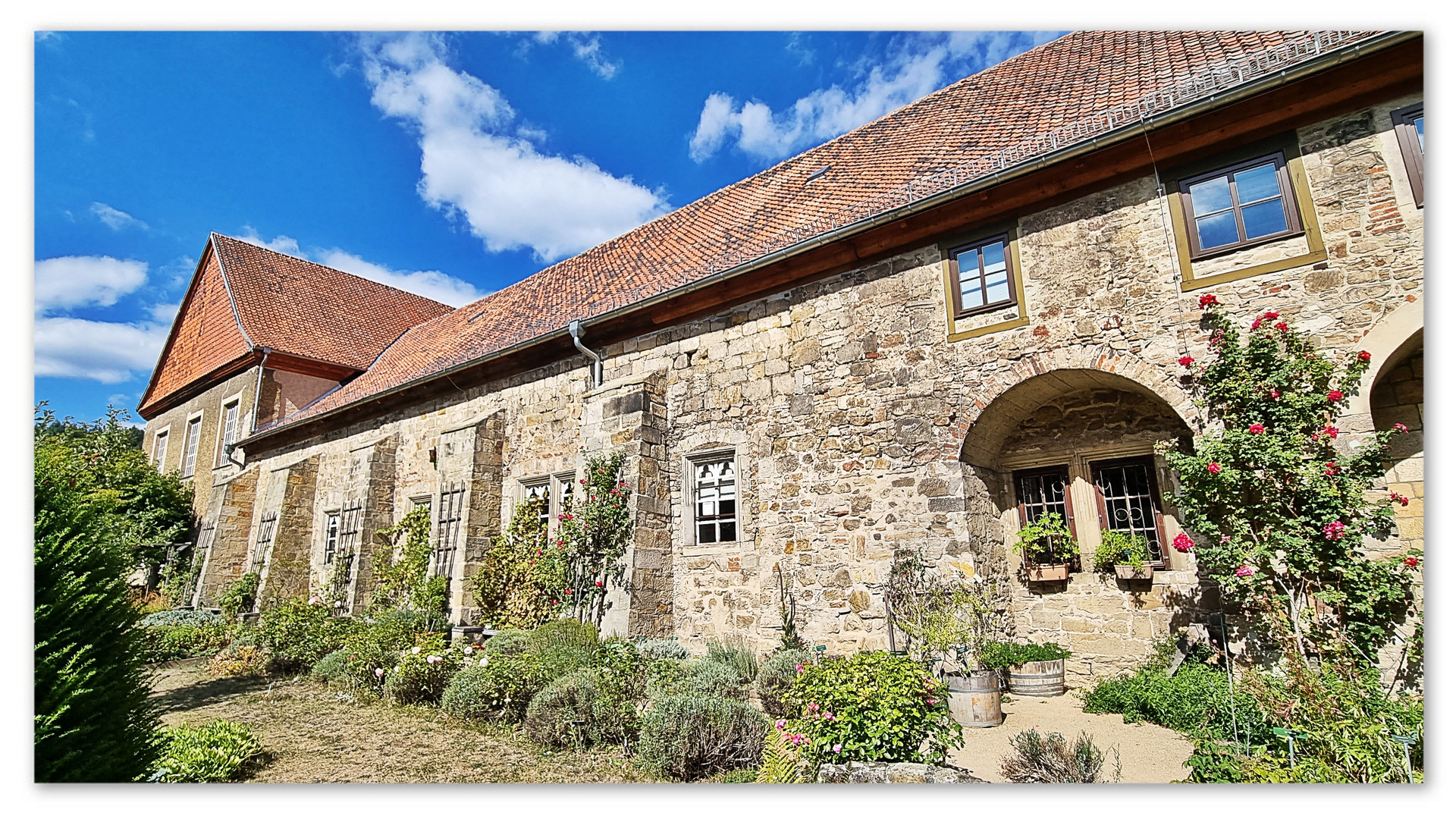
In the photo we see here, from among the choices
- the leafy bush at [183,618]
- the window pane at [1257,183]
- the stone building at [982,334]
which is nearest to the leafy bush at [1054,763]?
the stone building at [982,334]

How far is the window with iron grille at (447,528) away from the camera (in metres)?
10.5

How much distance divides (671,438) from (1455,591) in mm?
6970

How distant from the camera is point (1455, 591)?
3.91m

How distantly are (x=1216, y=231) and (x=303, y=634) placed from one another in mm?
11096

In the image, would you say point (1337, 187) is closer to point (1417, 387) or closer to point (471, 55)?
point (1417, 387)

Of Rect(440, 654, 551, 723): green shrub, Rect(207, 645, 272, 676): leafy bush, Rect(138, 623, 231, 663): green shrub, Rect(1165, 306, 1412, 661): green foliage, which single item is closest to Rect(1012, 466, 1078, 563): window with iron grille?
Rect(1165, 306, 1412, 661): green foliage

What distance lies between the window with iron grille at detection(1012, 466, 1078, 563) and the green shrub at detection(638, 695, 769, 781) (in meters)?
4.17

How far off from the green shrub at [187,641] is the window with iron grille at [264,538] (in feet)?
5.52

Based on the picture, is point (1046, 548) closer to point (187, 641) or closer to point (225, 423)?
point (187, 641)

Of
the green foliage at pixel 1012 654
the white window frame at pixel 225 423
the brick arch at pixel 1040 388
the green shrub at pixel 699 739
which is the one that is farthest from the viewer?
the white window frame at pixel 225 423

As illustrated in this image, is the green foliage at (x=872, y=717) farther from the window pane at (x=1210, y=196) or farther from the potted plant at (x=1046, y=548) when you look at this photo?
the window pane at (x=1210, y=196)

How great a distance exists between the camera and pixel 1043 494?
25.3ft

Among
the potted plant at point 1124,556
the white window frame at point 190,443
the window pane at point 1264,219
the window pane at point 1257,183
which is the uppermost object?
the white window frame at point 190,443
